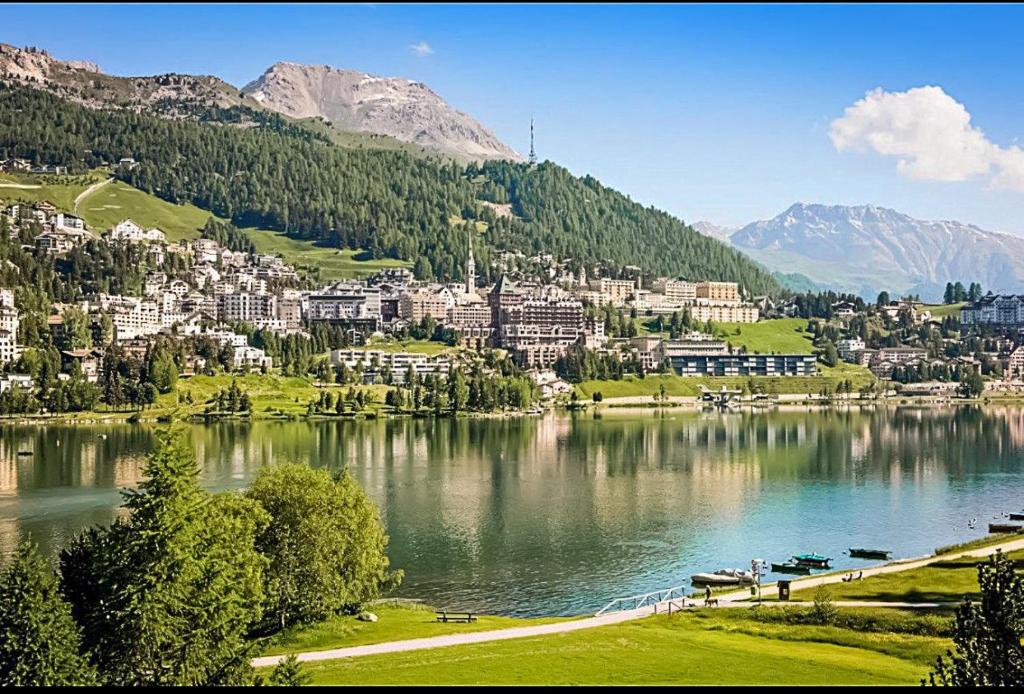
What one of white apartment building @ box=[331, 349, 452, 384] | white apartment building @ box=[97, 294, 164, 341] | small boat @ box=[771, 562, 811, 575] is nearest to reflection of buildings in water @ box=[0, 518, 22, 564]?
small boat @ box=[771, 562, 811, 575]

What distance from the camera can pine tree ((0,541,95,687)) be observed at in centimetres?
2020

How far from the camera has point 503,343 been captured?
7623 inches

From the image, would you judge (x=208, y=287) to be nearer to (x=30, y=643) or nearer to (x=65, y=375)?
(x=65, y=375)

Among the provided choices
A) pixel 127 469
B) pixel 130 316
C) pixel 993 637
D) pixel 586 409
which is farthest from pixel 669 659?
pixel 130 316

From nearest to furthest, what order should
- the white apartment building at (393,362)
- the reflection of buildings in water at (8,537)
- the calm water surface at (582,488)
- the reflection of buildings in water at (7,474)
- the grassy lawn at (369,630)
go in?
the grassy lawn at (369,630) → the calm water surface at (582,488) → the reflection of buildings in water at (8,537) → the reflection of buildings in water at (7,474) → the white apartment building at (393,362)

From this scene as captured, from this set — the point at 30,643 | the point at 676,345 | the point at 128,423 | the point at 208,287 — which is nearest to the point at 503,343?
the point at 676,345

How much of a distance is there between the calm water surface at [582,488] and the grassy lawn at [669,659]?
10832 millimetres

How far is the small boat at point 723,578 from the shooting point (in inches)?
1816

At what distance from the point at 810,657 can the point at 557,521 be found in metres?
34.1

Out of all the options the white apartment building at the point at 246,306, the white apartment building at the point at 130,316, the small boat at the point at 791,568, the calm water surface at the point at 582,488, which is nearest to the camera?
the small boat at the point at 791,568

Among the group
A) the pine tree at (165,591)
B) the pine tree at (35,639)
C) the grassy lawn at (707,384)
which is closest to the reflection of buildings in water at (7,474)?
the pine tree at (165,591)

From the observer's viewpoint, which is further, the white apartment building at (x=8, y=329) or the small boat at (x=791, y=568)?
the white apartment building at (x=8, y=329)

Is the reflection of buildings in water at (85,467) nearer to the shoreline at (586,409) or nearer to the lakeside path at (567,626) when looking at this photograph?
the shoreline at (586,409)

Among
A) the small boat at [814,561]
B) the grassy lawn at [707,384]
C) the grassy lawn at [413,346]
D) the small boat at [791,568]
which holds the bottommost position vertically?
the small boat at [791,568]
